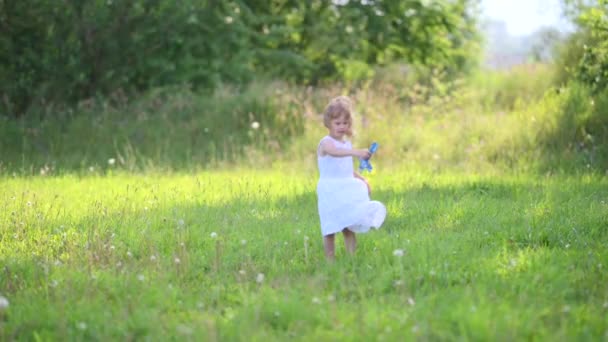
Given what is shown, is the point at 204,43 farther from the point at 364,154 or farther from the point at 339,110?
the point at 364,154

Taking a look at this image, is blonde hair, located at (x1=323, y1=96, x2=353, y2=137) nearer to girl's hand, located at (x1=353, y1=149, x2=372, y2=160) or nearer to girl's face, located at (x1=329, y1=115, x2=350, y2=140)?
girl's face, located at (x1=329, y1=115, x2=350, y2=140)

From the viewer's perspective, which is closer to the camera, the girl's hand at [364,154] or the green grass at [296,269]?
the green grass at [296,269]

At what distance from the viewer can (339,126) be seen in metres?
6.14

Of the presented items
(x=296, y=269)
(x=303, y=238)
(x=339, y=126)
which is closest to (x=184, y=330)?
(x=296, y=269)

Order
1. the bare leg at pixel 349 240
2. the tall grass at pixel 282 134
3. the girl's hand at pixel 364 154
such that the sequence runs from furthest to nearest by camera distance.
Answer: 1. the tall grass at pixel 282 134
2. the bare leg at pixel 349 240
3. the girl's hand at pixel 364 154

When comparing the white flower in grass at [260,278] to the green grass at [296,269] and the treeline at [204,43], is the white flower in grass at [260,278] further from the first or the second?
the treeline at [204,43]

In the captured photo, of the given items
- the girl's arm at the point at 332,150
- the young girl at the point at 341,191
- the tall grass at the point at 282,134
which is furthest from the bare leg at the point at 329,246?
the tall grass at the point at 282,134

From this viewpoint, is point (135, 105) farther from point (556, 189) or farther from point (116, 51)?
point (556, 189)

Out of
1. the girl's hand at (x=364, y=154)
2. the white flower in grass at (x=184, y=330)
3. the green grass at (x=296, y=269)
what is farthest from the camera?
the girl's hand at (x=364, y=154)

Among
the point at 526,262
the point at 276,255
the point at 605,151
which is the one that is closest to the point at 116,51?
the point at 605,151

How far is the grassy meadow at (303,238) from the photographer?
4.61 metres

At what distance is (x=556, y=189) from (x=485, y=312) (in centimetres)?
511

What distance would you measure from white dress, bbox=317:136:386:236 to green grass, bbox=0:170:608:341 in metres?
0.29

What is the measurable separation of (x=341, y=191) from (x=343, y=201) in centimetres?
10
